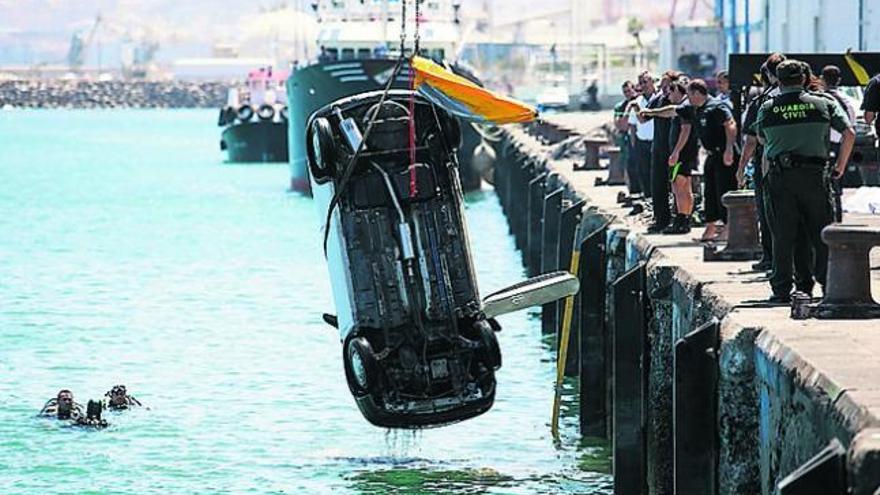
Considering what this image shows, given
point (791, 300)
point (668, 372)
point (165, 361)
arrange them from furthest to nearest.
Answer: point (165, 361) < point (668, 372) < point (791, 300)

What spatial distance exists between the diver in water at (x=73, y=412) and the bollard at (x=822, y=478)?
11.7 meters

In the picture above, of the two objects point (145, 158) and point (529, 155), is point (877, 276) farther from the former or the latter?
point (145, 158)

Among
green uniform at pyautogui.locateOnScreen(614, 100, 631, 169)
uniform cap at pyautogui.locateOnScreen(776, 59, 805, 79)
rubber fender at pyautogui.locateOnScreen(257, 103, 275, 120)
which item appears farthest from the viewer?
rubber fender at pyautogui.locateOnScreen(257, 103, 275, 120)

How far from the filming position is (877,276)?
46.7 feet

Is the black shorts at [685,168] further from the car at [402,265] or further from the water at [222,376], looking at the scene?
the car at [402,265]

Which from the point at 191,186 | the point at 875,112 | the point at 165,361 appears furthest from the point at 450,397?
the point at 191,186

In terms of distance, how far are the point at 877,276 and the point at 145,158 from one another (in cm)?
7912

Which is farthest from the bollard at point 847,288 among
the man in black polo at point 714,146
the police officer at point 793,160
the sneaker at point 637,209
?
the sneaker at point 637,209

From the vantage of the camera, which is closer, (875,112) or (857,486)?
(857,486)

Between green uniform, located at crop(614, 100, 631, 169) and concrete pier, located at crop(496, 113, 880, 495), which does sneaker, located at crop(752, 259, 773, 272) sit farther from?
green uniform, located at crop(614, 100, 631, 169)

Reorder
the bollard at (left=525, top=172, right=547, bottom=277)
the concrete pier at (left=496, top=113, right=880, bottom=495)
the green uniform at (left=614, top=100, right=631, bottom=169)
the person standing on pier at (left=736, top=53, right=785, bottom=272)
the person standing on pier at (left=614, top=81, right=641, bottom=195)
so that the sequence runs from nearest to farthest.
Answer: the concrete pier at (left=496, top=113, right=880, bottom=495) < the person standing on pier at (left=736, top=53, right=785, bottom=272) < the person standing on pier at (left=614, top=81, right=641, bottom=195) < the green uniform at (left=614, top=100, right=631, bottom=169) < the bollard at (left=525, top=172, right=547, bottom=277)

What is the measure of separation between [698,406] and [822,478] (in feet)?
9.96

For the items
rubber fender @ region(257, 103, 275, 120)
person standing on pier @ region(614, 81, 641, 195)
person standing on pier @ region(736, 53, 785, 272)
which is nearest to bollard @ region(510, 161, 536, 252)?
person standing on pier @ region(614, 81, 641, 195)

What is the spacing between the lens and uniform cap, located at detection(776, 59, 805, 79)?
1204 centimetres
